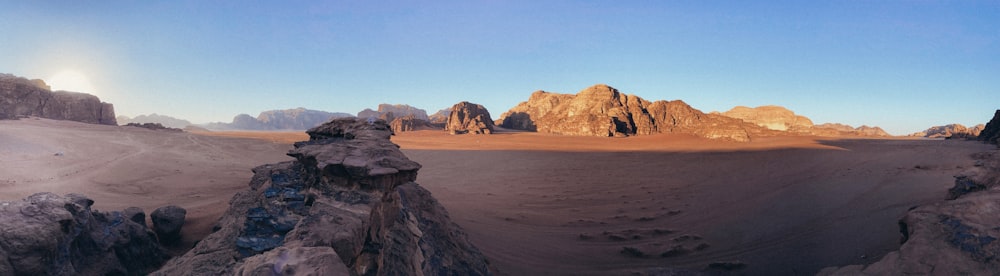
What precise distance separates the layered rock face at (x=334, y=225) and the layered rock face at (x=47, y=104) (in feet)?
96.3

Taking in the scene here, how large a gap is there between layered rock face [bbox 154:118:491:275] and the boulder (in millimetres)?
1036

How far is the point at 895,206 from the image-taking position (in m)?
5.02

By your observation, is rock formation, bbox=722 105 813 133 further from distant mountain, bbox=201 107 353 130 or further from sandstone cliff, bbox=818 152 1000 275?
distant mountain, bbox=201 107 353 130

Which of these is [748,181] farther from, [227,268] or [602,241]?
[227,268]

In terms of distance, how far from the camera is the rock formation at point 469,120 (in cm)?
3722

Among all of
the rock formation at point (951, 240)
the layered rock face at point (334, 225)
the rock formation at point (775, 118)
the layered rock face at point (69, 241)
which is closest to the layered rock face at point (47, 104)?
the layered rock face at point (69, 241)

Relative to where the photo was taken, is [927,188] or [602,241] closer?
[927,188]

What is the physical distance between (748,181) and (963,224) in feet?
21.0

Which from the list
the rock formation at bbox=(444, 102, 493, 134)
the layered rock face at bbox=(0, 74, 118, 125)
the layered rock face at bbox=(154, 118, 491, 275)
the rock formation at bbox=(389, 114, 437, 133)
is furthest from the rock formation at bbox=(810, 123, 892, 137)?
the layered rock face at bbox=(0, 74, 118, 125)

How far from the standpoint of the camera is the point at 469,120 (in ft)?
134

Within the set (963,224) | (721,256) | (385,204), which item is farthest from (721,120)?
(385,204)

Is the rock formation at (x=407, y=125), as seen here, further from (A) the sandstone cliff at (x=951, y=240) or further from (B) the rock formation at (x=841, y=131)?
(A) the sandstone cliff at (x=951, y=240)

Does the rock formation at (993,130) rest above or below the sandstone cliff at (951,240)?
above

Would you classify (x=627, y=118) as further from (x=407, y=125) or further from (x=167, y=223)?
(x=167, y=223)
